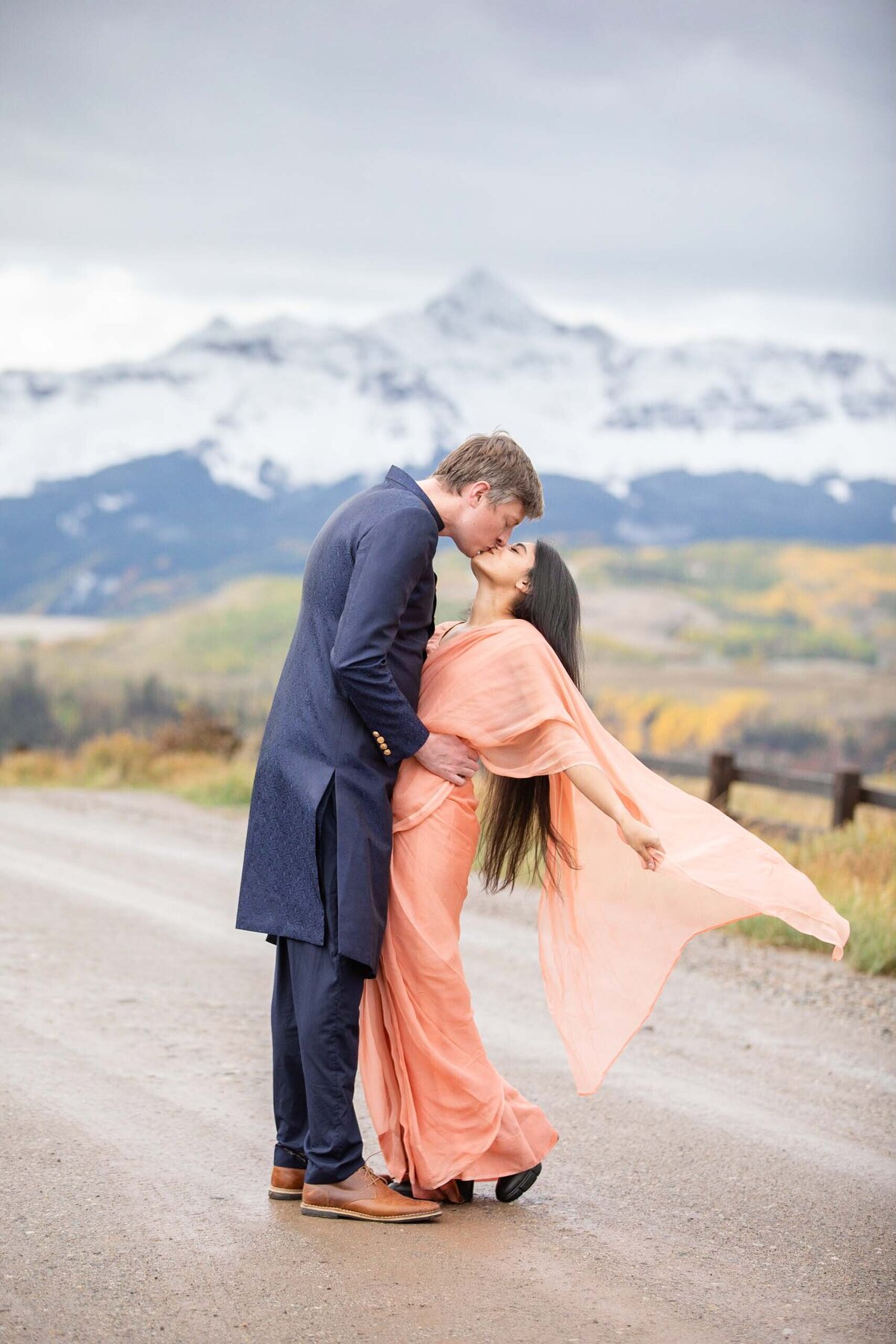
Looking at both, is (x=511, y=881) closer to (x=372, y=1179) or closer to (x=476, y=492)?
(x=372, y=1179)

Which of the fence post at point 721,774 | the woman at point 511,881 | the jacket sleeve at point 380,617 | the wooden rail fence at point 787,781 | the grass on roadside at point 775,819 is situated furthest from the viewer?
A: the fence post at point 721,774

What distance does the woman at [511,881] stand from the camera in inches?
151

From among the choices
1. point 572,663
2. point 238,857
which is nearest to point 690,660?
point 238,857

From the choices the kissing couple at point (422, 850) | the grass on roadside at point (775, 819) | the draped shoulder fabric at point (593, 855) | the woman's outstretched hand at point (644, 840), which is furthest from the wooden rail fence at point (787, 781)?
the woman's outstretched hand at point (644, 840)

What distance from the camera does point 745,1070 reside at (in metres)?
5.78

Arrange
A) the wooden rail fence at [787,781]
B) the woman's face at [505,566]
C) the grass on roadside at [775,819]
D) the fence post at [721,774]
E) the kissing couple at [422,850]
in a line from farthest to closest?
the fence post at [721,774], the wooden rail fence at [787,781], the grass on roadside at [775,819], the woman's face at [505,566], the kissing couple at [422,850]

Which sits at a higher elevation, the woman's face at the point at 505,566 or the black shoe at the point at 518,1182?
the woman's face at the point at 505,566

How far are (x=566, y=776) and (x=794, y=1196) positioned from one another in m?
1.46

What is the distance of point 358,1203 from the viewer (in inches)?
149

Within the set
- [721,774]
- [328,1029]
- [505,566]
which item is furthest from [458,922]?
[721,774]

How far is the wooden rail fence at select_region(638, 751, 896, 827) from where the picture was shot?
1073 cm

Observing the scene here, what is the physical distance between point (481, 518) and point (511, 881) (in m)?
1.12

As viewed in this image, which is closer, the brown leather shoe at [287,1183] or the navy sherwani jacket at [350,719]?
the navy sherwani jacket at [350,719]

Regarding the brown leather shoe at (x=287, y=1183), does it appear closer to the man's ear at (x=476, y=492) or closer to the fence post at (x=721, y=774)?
the man's ear at (x=476, y=492)
